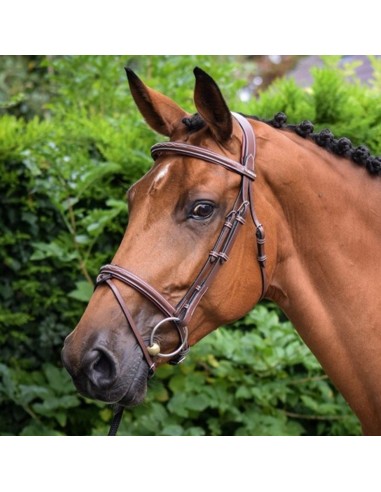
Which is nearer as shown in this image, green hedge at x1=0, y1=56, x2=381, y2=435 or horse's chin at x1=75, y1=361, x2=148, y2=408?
horse's chin at x1=75, y1=361, x2=148, y2=408

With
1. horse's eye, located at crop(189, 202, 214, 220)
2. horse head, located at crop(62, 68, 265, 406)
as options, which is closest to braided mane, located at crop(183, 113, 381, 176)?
horse head, located at crop(62, 68, 265, 406)

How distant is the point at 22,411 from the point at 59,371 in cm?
46

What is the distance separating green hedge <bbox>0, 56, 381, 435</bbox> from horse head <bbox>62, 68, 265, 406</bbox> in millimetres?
1948

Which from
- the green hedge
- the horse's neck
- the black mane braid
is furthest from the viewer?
the green hedge

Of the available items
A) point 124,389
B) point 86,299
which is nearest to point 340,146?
point 124,389

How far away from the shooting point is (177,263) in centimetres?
212

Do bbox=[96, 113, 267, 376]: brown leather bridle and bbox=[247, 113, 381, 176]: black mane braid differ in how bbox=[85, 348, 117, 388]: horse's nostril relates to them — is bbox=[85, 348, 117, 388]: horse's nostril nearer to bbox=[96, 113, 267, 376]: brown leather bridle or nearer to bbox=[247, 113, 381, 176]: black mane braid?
bbox=[96, 113, 267, 376]: brown leather bridle

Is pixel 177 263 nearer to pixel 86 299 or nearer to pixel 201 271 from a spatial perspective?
pixel 201 271

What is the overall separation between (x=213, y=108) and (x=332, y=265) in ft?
2.43

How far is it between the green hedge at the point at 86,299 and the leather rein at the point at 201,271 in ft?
6.44

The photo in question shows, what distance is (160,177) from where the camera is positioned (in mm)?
2197

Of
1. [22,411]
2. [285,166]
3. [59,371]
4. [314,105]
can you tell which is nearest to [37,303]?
[59,371]

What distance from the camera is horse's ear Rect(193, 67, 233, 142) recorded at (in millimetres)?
2145

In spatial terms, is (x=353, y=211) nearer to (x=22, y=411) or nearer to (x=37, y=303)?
(x=37, y=303)
